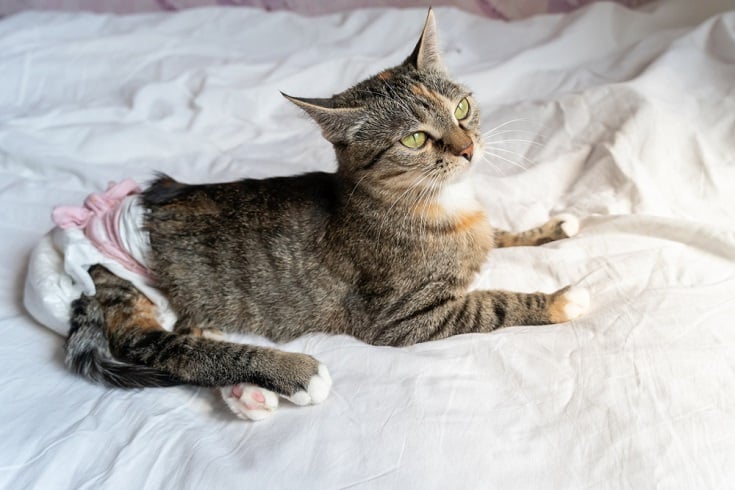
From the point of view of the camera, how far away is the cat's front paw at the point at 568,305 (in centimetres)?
124

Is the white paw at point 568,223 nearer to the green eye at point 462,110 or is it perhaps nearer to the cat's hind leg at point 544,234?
the cat's hind leg at point 544,234

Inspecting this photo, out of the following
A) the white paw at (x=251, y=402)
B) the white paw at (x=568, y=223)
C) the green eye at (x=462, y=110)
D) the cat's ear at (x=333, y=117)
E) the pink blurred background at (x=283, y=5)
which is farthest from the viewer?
the pink blurred background at (x=283, y=5)

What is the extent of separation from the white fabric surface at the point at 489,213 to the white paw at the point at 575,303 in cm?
4

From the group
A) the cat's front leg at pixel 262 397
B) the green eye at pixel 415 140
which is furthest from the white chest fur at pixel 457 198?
the cat's front leg at pixel 262 397

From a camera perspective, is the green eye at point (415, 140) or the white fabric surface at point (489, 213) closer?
the white fabric surface at point (489, 213)

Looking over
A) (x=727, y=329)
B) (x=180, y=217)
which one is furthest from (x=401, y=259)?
(x=727, y=329)

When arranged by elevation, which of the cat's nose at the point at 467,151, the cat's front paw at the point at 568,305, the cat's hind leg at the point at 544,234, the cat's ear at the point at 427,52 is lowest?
the cat's hind leg at the point at 544,234

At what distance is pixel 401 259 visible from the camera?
1.34 m

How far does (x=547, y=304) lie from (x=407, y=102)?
547mm

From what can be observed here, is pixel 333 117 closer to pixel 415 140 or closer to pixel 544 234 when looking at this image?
pixel 415 140

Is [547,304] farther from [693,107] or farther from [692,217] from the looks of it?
[693,107]

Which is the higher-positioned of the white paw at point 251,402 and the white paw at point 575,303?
the white paw at point 575,303

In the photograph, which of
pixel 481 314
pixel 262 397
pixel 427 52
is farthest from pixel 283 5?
pixel 262 397

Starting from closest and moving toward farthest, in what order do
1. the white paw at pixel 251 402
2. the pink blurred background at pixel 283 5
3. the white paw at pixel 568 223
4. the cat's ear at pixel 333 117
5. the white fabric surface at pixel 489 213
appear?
1. the white fabric surface at pixel 489 213
2. the white paw at pixel 251 402
3. the cat's ear at pixel 333 117
4. the white paw at pixel 568 223
5. the pink blurred background at pixel 283 5
